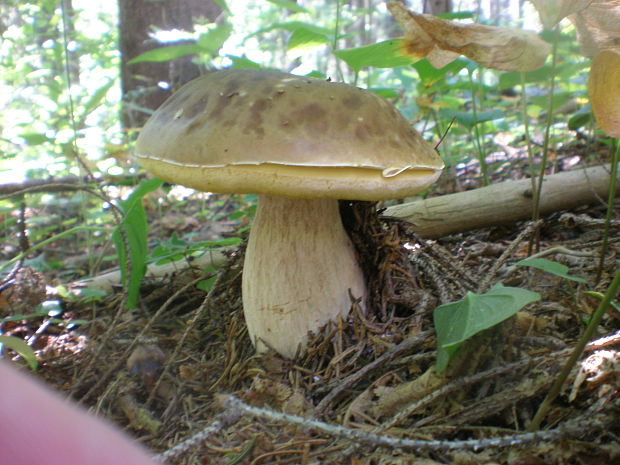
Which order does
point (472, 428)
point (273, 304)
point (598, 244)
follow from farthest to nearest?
1. point (598, 244)
2. point (273, 304)
3. point (472, 428)

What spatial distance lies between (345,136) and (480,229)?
4.70 ft

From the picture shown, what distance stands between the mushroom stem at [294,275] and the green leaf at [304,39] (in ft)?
3.00

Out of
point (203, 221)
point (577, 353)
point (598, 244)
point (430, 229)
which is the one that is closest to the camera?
point (577, 353)

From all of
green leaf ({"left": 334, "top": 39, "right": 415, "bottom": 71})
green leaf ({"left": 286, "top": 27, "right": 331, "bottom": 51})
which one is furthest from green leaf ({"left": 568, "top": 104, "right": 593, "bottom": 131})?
green leaf ({"left": 286, "top": 27, "right": 331, "bottom": 51})

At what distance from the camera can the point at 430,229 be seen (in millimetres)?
2357

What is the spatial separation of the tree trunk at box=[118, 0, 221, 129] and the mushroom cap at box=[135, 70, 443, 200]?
3.72 meters

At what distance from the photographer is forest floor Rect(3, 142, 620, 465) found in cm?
107

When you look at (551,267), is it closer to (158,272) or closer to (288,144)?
(288,144)

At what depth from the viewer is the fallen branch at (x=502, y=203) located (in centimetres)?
230

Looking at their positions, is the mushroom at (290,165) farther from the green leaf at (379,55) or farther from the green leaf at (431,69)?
the green leaf at (431,69)

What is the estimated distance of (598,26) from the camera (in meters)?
1.19

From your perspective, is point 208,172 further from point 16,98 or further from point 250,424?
point 16,98

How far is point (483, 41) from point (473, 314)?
838 mm

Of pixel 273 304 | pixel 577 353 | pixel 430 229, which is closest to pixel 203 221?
pixel 430 229
